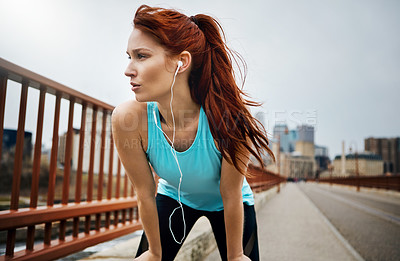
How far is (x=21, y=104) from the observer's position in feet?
6.79

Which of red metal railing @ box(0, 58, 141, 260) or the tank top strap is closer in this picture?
the tank top strap

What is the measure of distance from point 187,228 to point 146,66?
1.06m

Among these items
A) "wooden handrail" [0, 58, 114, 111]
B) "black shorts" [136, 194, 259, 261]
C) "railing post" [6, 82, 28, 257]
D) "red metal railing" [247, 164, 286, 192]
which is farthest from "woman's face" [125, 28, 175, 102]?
"red metal railing" [247, 164, 286, 192]

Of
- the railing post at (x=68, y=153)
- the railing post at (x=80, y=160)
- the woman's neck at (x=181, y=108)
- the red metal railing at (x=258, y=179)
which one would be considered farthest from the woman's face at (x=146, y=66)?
the railing post at (x=80, y=160)

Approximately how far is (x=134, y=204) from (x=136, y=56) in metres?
2.59

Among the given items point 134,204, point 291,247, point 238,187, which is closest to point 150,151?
point 238,187

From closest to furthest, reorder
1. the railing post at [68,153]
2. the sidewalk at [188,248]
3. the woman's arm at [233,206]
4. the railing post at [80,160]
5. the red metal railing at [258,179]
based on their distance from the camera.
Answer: the woman's arm at [233,206] → the sidewalk at [188,248] → the railing post at [68,153] → the railing post at [80,160] → the red metal railing at [258,179]

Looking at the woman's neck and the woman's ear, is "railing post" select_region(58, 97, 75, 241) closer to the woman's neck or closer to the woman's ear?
the woman's neck

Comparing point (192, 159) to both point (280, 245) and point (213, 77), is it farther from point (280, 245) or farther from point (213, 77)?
point (280, 245)

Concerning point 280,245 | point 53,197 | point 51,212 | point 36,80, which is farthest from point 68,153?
point 280,245

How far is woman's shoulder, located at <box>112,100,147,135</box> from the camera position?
161 centimetres

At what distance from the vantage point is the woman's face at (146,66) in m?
1.44

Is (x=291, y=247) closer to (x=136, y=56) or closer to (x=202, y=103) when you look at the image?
(x=202, y=103)

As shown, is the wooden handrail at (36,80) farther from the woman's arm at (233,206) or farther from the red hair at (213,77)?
the woman's arm at (233,206)
